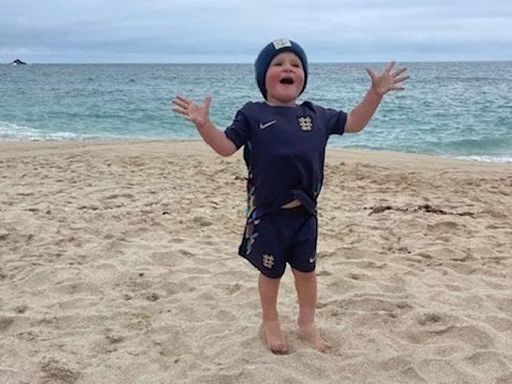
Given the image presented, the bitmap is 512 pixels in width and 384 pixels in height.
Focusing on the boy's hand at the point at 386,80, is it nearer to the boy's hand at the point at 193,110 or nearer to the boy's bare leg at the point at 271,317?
the boy's hand at the point at 193,110

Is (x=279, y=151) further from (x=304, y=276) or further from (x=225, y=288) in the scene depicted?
(x=225, y=288)

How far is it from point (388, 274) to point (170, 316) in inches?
60.8

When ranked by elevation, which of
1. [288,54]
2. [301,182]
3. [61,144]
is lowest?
[61,144]

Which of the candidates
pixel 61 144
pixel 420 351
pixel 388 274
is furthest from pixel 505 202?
pixel 61 144

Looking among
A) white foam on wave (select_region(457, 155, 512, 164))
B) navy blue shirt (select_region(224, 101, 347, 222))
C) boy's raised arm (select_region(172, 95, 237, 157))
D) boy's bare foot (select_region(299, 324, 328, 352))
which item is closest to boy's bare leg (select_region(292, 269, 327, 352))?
boy's bare foot (select_region(299, 324, 328, 352))

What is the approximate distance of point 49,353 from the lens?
10.5 feet

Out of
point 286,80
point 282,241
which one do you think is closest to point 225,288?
point 282,241

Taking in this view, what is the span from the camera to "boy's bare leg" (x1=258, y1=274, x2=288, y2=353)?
10.5ft

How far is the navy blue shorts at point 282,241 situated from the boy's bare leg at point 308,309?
0.09 meters

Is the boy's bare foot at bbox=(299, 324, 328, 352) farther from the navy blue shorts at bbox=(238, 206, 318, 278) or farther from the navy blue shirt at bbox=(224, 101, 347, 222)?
the navy blue shirt at bbox=(224, 101, 347, 222)

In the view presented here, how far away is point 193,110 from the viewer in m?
2.94

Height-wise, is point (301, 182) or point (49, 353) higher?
point (301, 182)

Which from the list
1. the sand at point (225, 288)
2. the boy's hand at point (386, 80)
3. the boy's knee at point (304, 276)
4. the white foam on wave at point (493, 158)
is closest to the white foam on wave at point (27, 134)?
the sand at point (225, 288)

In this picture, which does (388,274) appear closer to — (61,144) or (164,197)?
(164,197)
